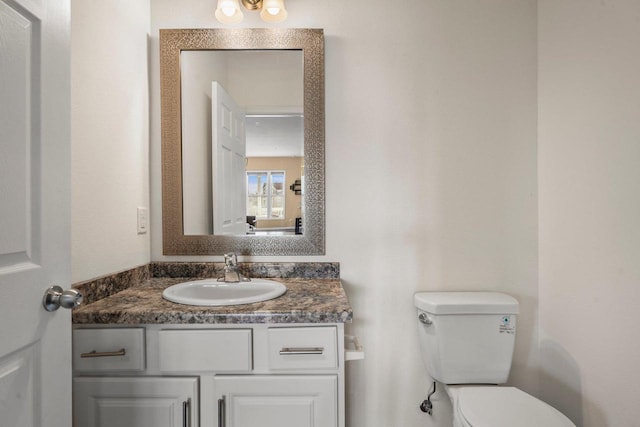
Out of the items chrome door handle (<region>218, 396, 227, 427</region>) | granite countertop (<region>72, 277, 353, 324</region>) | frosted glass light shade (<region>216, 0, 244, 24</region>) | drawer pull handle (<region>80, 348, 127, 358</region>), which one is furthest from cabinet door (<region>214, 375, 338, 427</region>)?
frosted glass light shade (<region>216, 0, 244, 24</region>)

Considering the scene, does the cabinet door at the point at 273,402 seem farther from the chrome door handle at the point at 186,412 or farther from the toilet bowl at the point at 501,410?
the toilet bowl at the point at 501,410

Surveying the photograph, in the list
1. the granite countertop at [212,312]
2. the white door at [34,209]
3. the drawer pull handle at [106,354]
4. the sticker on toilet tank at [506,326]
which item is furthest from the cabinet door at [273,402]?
the sticker on toilet tank at [506,326]

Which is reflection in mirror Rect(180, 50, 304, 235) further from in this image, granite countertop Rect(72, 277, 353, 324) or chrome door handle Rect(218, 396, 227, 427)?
chrome door handle Rect(218, 396, 227, 427)

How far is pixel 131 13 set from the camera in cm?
136

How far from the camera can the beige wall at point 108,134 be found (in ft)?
3.54

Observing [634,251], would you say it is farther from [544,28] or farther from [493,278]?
[544,28]

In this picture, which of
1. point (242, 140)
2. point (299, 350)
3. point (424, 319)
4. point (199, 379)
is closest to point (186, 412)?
point (199, 379)

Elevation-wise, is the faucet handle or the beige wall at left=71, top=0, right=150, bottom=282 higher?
the beige wall at left=71, top=0, right=150, bottom=282

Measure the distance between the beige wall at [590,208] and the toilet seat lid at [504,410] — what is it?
0.91ft

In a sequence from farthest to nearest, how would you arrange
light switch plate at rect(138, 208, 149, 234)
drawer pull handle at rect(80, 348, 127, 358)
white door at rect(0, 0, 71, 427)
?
light switch plate at rect(138, 208, 149, 234), drawer pull handle at rect(80, 348, 127, 358), white door at rect(0, 0, 71, 427)

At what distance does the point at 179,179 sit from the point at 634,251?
178 centimetres

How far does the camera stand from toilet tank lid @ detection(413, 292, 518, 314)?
4.28 feet

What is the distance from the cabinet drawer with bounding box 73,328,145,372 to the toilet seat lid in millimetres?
1074

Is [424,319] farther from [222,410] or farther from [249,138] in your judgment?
[249,138]
